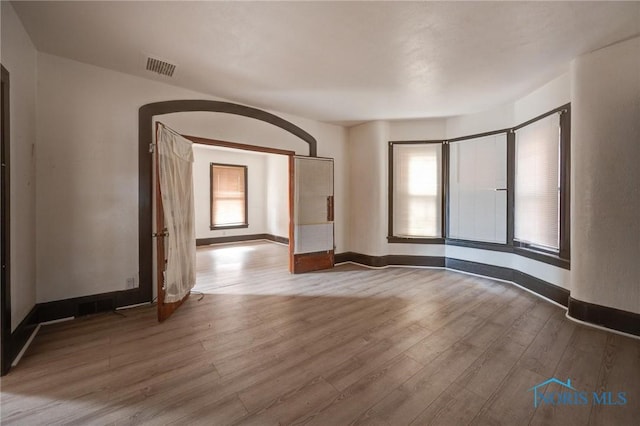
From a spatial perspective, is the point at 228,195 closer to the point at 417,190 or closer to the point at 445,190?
the point at 417,190

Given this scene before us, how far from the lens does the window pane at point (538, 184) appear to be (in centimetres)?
325

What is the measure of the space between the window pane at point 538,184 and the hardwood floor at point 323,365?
88 centimetres

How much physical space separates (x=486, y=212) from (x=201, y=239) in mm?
7039

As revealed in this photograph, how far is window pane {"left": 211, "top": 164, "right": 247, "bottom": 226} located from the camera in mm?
7918

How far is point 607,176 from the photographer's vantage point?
101 inches

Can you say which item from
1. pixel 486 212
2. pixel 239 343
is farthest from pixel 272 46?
pixel 486 212

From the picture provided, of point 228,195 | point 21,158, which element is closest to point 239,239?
point 228,195

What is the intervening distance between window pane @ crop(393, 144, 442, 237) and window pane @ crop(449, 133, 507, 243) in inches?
9.8

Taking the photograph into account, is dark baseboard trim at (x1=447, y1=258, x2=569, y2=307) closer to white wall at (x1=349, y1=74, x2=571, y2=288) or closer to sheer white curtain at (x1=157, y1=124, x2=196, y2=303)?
white wall at (x1=349, y1=74, x2=571, y2=288)

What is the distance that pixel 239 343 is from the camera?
236 cm

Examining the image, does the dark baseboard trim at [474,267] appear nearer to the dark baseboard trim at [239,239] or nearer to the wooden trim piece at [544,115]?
the wooden trim piece at [544,115]

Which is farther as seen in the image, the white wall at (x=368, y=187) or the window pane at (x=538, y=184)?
the white wall at (x=368, y=187)

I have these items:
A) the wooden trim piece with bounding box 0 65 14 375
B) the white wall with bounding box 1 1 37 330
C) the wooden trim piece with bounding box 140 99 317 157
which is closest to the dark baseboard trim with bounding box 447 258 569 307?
the wooden trim piece with bounding box 140 99 317 157

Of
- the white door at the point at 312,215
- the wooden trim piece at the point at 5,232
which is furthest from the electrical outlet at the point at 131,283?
the white door at the point at 312,215
